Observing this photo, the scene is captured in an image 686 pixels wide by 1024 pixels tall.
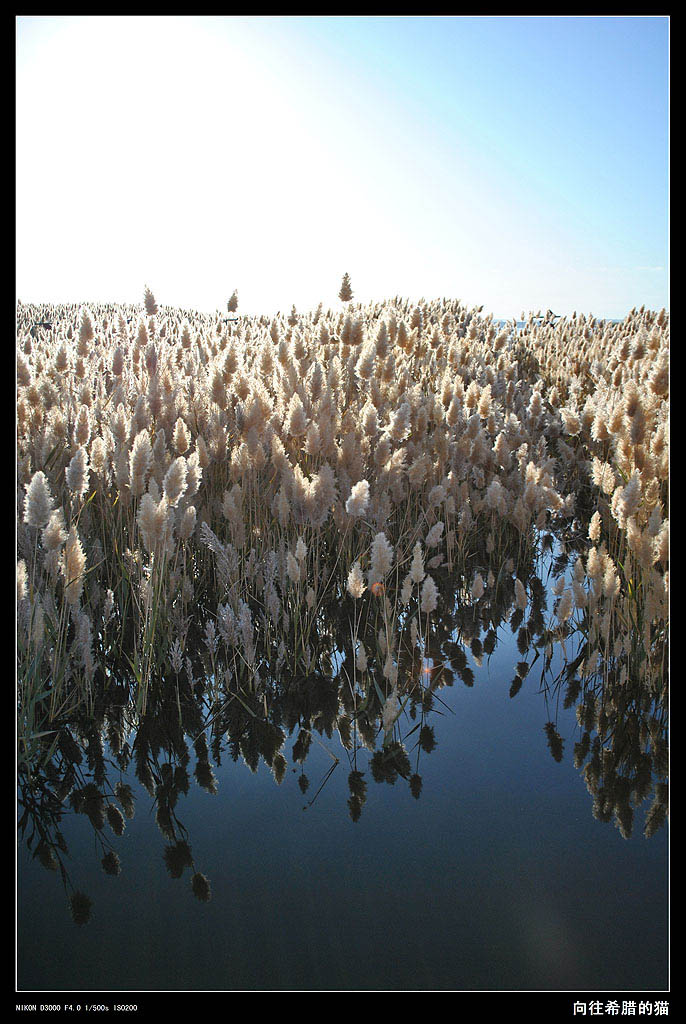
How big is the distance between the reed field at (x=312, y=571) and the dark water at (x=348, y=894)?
109 millimetres

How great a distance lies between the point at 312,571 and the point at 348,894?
180 cm

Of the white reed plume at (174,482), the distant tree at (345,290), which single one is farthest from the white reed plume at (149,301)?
the white reed plume at (174,482)

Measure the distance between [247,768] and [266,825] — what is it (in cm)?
25

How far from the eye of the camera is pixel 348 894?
4.58 feet

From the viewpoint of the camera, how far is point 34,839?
1.57m

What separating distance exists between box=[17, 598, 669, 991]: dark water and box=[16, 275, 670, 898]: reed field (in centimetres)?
11

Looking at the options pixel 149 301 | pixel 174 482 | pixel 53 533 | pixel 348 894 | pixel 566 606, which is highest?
pixel 149 301

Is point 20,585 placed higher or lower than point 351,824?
higher

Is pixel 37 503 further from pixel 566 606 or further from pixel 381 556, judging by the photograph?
pixel 566 606

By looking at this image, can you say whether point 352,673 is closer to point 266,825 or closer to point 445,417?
point 266,825

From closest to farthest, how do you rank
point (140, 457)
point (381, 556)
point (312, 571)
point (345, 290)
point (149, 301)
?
1. point (381, 556)
2. point (140, 457)
3. point (312, 571)
4. point (149, 301)
5. point (345, 290)

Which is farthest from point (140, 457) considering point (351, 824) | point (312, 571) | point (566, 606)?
point (566, 606)

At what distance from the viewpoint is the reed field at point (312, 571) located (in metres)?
2.01

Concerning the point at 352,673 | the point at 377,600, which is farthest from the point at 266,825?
the point at 377,600
